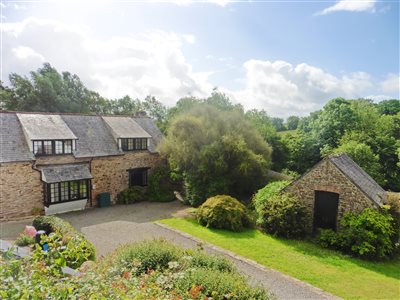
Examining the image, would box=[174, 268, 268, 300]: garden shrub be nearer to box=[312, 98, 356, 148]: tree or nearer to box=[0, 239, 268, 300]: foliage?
box=[0, 239, 268, 300]: foliage

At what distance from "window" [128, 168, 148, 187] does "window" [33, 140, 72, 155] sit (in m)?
5.62

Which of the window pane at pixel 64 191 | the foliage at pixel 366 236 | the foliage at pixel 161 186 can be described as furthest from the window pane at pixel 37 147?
the foliage at pixel 366 236

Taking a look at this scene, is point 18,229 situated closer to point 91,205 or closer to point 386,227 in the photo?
point 91,205

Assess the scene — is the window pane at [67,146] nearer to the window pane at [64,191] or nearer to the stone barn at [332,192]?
the window pane at [64,191]

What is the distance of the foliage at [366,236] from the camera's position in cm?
1378

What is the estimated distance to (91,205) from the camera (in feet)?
74.6

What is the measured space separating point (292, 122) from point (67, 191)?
5550 centimetres

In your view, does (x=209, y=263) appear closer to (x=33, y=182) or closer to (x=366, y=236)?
(x=366, y=236)

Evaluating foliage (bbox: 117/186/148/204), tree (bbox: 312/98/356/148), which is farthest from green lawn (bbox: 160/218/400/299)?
tree (bbox: 312/98/356/148)

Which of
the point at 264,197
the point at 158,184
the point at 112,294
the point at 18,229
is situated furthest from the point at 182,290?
the point at 158,184

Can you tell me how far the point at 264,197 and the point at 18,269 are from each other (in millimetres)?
15659

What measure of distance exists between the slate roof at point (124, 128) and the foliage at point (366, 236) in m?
17.0

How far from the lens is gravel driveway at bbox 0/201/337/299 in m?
10.9

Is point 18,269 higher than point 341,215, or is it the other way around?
point 18,269
